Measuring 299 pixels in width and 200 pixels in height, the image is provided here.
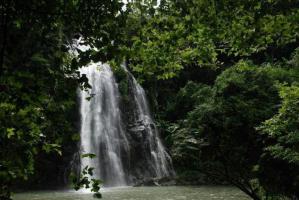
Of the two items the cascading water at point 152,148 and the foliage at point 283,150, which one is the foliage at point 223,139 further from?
the cascading water at point 152,148

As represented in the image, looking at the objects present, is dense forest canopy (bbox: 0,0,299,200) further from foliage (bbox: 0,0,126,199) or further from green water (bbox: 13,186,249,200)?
green water (bbox: 13,186,249,200)

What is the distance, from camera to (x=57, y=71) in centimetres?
245

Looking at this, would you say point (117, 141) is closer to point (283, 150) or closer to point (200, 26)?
point (283, 150)

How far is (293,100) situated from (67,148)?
20.7 meters

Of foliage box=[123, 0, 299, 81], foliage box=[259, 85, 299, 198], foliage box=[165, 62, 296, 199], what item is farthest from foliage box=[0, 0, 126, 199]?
foliage box=[259, 85, 299, 198]

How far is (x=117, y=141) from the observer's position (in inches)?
1119

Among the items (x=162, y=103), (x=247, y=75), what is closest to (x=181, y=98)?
(x=162, y=103)

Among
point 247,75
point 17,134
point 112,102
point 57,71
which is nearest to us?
point 57,71

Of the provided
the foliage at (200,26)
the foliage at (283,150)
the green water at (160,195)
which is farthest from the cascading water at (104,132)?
the foliage at (200,26)

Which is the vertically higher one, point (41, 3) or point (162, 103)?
point (162, 103)

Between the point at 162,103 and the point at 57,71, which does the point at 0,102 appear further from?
the point at 162,103

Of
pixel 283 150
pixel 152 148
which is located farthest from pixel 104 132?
pixel 283 150

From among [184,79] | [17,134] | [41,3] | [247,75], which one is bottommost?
[17,134]

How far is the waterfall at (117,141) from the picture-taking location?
2686 centimetres
